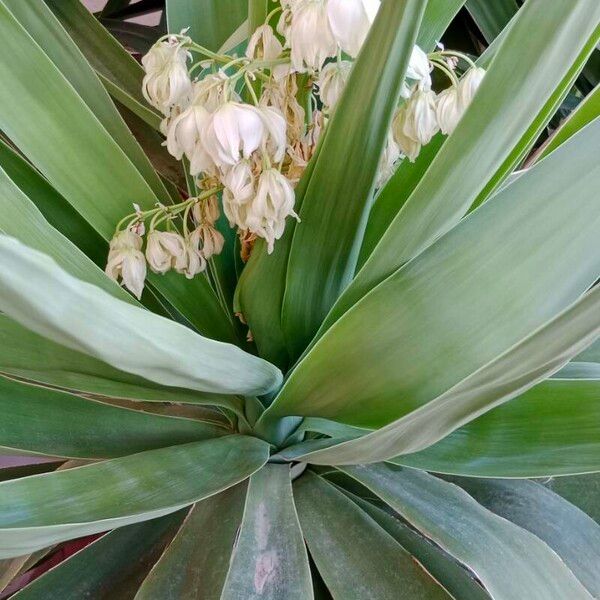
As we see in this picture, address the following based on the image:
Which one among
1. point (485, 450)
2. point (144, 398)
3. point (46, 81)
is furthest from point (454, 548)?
point (46, 81)

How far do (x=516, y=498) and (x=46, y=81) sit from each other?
36 cm

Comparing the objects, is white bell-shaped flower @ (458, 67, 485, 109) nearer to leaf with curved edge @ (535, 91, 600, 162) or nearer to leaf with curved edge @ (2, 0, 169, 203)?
leaf with curved edge @ (535, 91, 600, 162)

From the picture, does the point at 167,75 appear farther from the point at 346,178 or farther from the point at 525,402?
the point at 525,402

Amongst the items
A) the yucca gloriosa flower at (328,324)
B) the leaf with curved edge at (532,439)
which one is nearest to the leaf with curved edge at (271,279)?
the yucca gloriosa flower at (328,324)

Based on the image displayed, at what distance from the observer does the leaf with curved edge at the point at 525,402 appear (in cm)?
22

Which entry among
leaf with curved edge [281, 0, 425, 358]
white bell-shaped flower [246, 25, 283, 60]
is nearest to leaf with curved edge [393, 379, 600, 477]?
leaf with curved edge [281, 0, 425, 358]

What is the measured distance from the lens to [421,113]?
31 centimetres

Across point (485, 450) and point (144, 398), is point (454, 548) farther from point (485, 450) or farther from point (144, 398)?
point (144, 398)

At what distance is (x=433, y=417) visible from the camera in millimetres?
250

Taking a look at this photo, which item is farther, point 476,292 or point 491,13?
point 491,13

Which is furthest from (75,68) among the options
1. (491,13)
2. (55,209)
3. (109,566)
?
(491,13)

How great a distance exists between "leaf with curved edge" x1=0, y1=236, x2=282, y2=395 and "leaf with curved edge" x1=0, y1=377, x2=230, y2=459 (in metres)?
0.12

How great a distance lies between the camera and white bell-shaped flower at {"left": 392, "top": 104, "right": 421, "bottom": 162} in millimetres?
320

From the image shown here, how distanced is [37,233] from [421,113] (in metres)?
0.20
